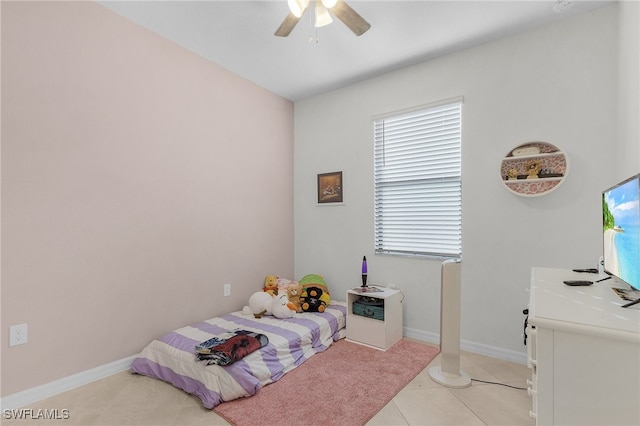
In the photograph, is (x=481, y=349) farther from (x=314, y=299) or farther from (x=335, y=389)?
(x=314, y=299)

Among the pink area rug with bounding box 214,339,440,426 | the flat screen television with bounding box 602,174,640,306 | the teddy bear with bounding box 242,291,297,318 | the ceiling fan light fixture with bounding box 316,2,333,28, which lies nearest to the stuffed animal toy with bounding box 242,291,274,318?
the teddy bear with bounding box 242,291,297,318

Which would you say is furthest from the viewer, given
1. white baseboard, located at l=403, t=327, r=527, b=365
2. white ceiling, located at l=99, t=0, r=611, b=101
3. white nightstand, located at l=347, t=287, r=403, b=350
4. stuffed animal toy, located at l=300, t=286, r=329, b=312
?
stuffed animal toy, located at l=300, t=286, r=329, b=312

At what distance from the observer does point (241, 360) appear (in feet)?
6.72

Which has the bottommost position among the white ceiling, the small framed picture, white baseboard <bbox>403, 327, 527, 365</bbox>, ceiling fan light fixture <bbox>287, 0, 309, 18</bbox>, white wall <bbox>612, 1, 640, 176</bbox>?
→ white baseboard <bbox>403, 327, 527, 365</bbox>

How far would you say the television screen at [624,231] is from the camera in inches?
40.5

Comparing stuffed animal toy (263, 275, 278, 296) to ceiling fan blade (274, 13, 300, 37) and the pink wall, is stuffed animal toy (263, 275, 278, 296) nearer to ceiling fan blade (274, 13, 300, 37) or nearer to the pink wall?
the pink wall

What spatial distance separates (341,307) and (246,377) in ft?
4.59

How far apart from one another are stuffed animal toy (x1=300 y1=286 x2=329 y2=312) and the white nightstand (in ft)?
0.95

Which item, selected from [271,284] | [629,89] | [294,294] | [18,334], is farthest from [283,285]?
[629,89]

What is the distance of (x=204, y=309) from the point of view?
287 cm

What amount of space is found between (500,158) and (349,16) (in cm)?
162

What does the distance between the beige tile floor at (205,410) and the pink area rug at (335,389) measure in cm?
8

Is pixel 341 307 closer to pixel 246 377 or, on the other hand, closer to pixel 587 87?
pixel 246 377

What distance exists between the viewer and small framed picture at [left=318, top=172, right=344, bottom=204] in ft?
11.3
